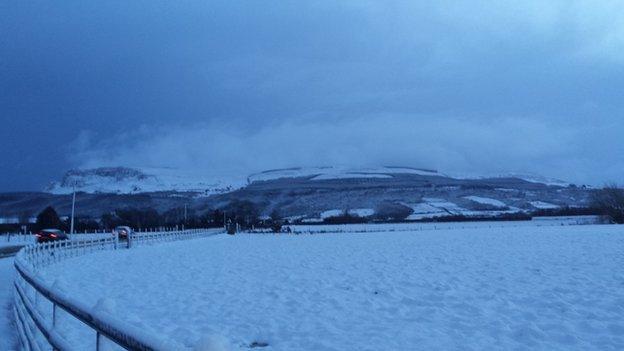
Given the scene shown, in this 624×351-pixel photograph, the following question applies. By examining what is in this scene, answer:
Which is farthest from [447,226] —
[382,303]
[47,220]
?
[382,303]

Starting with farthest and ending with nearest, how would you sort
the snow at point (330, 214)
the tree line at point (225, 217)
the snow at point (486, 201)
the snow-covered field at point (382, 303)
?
1. the snow at point (486, 201)
2. the snow at point (330, 214)
3. the tree line at point (225, 217)
4. the snow-covered field at point (382, 303)

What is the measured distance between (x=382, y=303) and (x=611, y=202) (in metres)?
73.0

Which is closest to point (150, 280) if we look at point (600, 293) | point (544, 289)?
point (544, 289)

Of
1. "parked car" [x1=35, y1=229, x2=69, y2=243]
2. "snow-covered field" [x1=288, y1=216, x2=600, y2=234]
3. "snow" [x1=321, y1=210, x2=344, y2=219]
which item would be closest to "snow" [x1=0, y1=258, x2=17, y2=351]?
"parked car" [x1=35, y1=229, x2=69, y2=243]

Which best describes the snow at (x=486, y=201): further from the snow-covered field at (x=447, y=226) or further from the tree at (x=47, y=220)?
the tree at (x=47, y=220)

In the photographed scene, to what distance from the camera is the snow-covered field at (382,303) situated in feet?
27.9

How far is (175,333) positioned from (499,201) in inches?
7233

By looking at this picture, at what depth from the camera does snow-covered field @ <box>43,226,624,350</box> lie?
8508mm

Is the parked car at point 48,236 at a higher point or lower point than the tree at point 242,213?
lower

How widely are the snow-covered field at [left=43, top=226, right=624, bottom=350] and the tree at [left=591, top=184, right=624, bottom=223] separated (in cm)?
5958

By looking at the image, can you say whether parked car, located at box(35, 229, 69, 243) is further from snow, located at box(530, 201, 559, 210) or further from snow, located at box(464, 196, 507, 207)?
snow, located at box(464, 196, 507, 207)

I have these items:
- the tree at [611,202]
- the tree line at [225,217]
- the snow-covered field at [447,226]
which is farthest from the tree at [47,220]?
the tree at [611,202]

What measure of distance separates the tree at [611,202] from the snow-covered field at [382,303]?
59.6m

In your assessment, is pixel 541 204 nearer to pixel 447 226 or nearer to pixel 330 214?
pixel 330 214
